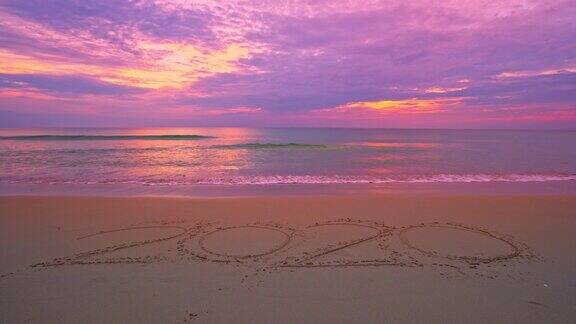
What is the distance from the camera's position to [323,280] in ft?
12.3

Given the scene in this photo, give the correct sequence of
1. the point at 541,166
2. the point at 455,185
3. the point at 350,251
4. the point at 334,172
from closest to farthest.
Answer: the point at 350,251, the point at 455,185, the point at 334,172, the point at 541,166

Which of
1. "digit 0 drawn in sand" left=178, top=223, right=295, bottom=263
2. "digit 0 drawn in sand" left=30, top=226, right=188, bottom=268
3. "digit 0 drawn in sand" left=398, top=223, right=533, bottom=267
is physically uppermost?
"digit 0 drawn in sand" left=398, top=223, right=533, bottom=267

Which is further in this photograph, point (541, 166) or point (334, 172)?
point (541, 166)

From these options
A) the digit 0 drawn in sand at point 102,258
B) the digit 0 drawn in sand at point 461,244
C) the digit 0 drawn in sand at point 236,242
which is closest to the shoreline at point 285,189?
the digit 0 drawn in sand at point 236,242

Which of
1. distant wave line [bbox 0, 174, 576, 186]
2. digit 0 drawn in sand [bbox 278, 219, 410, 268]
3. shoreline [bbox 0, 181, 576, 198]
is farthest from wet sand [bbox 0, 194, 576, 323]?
distant wave line [bbox 0, 174, 576, 186]

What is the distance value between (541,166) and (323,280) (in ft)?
58.1

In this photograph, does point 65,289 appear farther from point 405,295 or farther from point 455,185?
point 455,185

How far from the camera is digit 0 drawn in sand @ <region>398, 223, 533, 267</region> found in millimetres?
4434

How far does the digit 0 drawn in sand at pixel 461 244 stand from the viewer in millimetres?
4434

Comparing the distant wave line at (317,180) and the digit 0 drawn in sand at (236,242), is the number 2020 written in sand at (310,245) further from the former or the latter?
the distant wave line at (317,180)

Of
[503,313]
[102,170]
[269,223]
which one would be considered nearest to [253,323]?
[503,313]

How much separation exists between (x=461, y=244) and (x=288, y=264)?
281 cm

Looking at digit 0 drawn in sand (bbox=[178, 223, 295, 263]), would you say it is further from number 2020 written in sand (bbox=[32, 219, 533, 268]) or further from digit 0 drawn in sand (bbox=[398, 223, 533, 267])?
digit 0 drawn in sand (bbox=[398, 223, 533, 267])

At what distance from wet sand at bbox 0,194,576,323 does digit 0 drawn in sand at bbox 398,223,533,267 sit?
27 mm
